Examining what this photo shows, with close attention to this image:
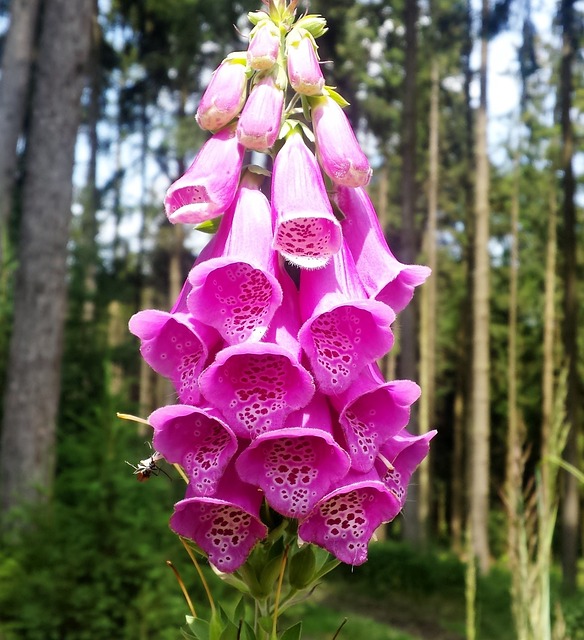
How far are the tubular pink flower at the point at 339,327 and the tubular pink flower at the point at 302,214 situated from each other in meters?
0.05

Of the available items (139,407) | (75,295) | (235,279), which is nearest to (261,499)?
(235,279)

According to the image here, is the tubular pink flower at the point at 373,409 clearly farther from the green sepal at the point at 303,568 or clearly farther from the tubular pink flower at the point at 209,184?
the tubular pink flower at the point at 209,184

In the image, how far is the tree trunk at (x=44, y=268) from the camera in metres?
9.05

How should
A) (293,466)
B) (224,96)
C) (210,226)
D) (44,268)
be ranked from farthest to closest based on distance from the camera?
(44,268) < (210,226) < (224,96) < (293,466)

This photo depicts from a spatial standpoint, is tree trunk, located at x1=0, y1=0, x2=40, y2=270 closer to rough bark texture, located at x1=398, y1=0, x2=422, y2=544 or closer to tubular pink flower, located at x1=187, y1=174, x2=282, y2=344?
rough bark texture, located at x1=398, y1=0, x2=422, y2=544

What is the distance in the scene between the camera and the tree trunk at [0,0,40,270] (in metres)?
12.5

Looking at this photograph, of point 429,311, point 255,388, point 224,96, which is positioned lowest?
point 429,311

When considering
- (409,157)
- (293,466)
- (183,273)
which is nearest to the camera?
(293,466)

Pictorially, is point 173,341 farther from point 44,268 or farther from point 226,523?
point 44,268

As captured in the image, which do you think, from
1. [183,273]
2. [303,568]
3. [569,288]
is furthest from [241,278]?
[183,273]

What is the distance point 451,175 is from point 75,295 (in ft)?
65.4

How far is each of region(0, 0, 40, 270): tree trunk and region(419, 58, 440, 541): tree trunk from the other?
14.6 m

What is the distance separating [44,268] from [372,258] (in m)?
8.01

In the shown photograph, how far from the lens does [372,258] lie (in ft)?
5.63
